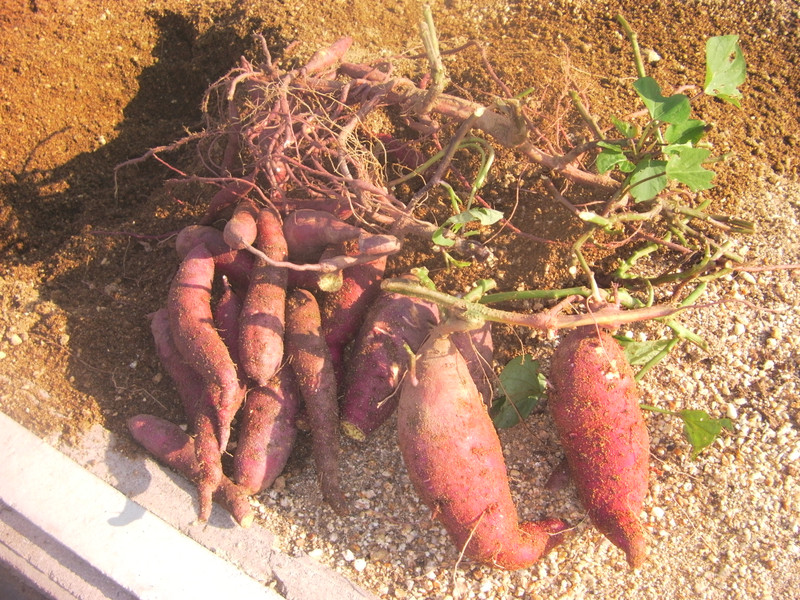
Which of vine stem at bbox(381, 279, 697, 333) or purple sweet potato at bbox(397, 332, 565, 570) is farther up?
vine stem at bbox(381, 279, 697, 333)

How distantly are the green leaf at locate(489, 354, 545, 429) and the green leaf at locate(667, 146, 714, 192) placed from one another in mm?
484

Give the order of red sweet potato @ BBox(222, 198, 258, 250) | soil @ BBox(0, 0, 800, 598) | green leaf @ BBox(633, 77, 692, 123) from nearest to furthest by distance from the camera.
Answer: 1. green leaf @ BBox(633, 77, 692, 123)
2. soil @ BBox(0, 0, 800, 598)
3. red sweet potato @ BBox(222, 198, 258, 250)

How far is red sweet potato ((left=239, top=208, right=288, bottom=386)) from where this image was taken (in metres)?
1.29

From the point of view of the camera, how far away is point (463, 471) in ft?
3.74

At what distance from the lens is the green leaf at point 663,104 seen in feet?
3.60

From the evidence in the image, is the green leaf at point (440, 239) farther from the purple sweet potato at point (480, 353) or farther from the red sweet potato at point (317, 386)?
the red sweet potato at point (317, 386)

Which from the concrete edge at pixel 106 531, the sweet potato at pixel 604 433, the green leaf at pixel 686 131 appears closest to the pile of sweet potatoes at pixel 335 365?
the sweet potato at pixel 604 433

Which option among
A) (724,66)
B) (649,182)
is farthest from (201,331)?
(724,66)

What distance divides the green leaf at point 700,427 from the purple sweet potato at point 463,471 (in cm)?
32

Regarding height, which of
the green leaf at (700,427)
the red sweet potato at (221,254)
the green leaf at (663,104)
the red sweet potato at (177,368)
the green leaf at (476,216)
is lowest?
the green leaf at (700,427)

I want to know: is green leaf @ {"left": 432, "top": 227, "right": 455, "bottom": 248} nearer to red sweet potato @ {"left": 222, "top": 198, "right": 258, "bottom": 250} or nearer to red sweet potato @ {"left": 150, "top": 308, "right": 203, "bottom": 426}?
red sweet potato @ {"left": 222, "top": 198, "right": 258, "bottom": 250}

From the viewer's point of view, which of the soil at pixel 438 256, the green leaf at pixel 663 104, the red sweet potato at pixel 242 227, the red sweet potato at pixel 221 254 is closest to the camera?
the green leaf at pixel 663 104

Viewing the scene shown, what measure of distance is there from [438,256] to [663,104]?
0.63m

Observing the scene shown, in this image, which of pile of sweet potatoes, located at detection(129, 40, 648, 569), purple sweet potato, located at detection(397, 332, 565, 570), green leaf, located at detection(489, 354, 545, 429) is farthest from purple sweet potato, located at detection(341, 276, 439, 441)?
green leaf, located at detection(489, 354, 545, 429)
